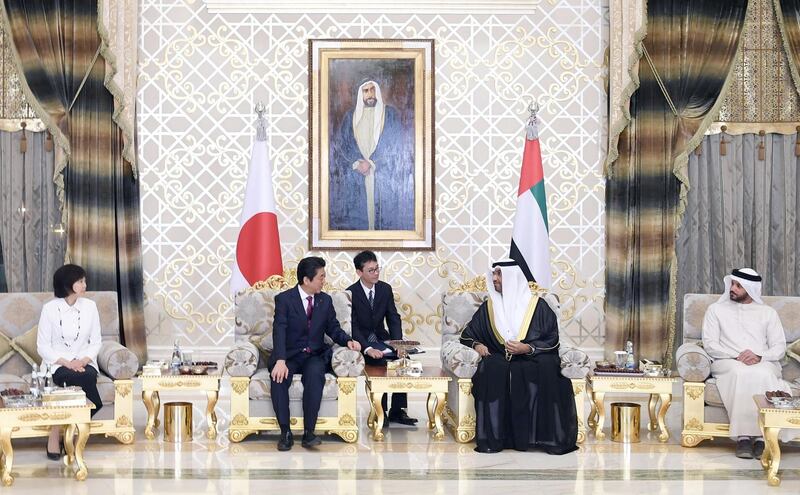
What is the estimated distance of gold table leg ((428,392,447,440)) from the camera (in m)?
7.11

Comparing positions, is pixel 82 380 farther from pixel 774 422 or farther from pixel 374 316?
pixel 774 422

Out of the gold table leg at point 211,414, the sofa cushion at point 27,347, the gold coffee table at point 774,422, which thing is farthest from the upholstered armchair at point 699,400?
the sofa cushion at point 27,347

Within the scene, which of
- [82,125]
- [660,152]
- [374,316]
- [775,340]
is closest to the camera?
[775,340]

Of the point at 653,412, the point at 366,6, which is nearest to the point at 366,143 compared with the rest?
the point at 366,6

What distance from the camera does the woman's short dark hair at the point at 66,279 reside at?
6.89m

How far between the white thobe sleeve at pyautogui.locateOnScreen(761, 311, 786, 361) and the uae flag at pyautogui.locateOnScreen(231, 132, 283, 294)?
150 inches

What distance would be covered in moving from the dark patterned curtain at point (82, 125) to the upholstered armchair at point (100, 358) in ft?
5.22

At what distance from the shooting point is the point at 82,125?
897 centimetres

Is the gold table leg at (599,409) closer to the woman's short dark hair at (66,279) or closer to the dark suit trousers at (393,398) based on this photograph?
the dark suit trousers at (393,398)

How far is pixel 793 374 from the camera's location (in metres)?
7.30

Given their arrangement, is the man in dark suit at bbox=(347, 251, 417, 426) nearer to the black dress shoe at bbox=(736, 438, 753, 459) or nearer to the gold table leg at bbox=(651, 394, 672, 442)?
the gold table leg at bbox=(651, 394, 672, 442)

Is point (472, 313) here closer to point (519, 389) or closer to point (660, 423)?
point (519, 389)

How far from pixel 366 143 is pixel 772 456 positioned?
15.0ft

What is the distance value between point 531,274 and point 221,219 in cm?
281
